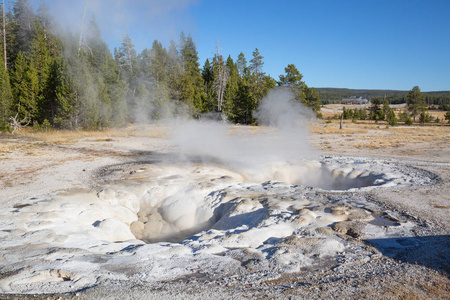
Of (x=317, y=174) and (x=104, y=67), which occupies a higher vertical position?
(x=104, y=67)

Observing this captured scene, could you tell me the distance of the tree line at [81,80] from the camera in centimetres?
1391

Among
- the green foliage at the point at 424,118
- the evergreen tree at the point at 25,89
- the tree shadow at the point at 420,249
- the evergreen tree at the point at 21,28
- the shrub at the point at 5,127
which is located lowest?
the tree shadow at the point at 420,249

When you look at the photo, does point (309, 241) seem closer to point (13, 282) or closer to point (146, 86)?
point (13, 282)

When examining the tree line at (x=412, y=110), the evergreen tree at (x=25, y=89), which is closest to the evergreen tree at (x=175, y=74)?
the evergreen tree at (x=25, y=89)

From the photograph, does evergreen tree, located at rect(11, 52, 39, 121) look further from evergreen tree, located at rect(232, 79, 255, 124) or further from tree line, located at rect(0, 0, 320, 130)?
evergreen tree, located at rect(232, 79, 255, 124)

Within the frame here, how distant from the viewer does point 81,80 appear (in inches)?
790

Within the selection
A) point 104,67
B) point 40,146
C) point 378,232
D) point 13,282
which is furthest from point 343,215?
point 104,67

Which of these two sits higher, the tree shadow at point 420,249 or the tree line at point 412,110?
the tree line at point 412,110

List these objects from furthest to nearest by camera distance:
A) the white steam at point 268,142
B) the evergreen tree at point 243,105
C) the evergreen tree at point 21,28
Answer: the evergreen tree at point 243,105 → the evergreen tree at point 21,28 → the white steam at point 268,142

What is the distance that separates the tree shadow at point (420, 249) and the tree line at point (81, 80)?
32.4ft

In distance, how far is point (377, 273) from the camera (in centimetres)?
344

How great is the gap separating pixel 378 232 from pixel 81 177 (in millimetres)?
7767

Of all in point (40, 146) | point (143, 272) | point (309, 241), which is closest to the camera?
point (143, 272)

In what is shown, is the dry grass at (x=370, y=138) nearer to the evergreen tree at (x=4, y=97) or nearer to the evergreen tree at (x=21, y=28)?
the evergreen tree at (x=4, y=97)
